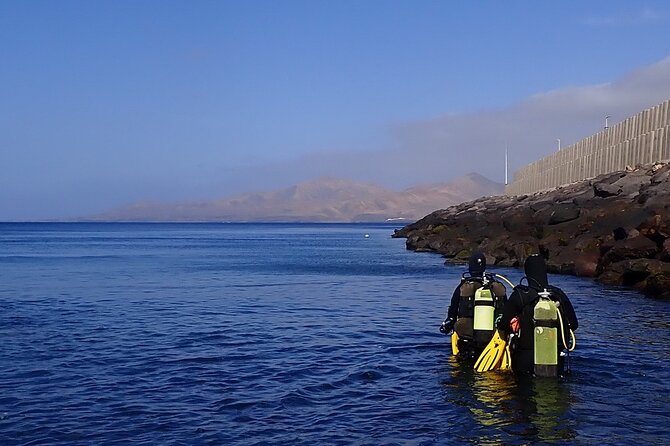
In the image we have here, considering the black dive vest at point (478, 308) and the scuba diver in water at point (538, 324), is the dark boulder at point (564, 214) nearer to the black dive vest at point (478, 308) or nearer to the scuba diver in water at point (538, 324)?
the black dive vest at point (478, 308)

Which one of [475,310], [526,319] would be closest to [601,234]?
[475,310]

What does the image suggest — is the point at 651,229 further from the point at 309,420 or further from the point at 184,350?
the point at 309,420

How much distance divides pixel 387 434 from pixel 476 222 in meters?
54.8

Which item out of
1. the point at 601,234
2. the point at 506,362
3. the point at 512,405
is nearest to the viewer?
the point at 512,405

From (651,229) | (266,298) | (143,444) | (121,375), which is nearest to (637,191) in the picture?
(651,229)

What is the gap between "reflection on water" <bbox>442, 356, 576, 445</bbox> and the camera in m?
9.41

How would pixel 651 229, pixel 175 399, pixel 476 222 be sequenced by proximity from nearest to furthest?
1. pixel 175 399
2. pixel 651 229
3. pixel 476 222

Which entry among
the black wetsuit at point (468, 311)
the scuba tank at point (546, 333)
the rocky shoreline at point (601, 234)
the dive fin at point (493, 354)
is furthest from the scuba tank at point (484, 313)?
the rocky shoreline at point (601, 234)

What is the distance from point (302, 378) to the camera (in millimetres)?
12789

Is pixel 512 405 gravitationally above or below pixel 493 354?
below

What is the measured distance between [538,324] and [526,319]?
25cm

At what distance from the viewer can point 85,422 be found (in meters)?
10.1

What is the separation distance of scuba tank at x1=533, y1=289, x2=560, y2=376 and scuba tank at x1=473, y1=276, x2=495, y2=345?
140cm

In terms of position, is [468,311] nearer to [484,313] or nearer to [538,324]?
[484,313]
